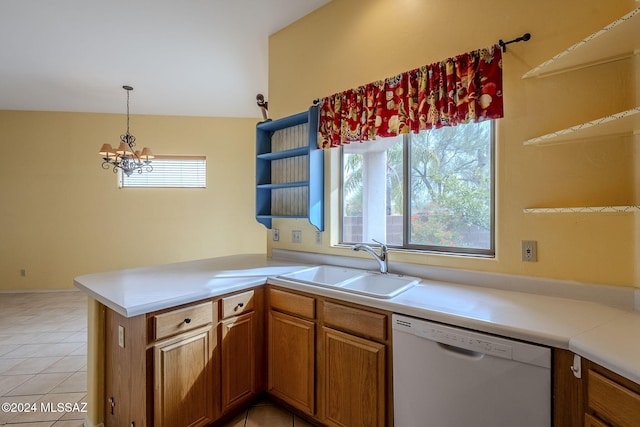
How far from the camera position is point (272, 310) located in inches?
72.9

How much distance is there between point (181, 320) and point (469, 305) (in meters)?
1.38

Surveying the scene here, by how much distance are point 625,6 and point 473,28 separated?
24.6 inches

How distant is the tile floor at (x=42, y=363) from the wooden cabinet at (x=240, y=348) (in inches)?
40.0

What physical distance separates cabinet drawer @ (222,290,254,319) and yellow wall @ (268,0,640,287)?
3.29ft

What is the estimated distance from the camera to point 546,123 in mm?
1435

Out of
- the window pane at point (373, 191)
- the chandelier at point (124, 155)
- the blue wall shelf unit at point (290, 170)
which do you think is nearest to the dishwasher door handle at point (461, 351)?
→ the window pane at point (373, 191)

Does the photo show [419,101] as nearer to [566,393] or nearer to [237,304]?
[566,393]

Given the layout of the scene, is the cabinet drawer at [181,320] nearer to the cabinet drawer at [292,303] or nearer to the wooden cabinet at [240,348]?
the wooden cabinet at [240,348]

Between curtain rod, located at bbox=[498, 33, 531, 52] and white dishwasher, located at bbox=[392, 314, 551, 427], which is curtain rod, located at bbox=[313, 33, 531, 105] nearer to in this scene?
curtain rod, located at bbox=[498, 33, 531, 52]

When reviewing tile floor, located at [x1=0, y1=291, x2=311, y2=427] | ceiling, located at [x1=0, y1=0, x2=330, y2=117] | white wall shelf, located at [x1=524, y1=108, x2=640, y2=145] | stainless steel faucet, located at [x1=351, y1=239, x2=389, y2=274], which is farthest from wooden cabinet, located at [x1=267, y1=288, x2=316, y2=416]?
ceiling, located at [x1=0, y1=0, x2=330, y2=117]

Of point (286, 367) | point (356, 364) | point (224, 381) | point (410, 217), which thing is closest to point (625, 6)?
point (410, 217)

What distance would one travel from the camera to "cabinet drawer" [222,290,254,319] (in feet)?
5.38

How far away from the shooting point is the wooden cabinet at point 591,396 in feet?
2.64

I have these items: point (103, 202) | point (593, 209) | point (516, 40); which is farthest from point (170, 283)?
point (103, 202)
